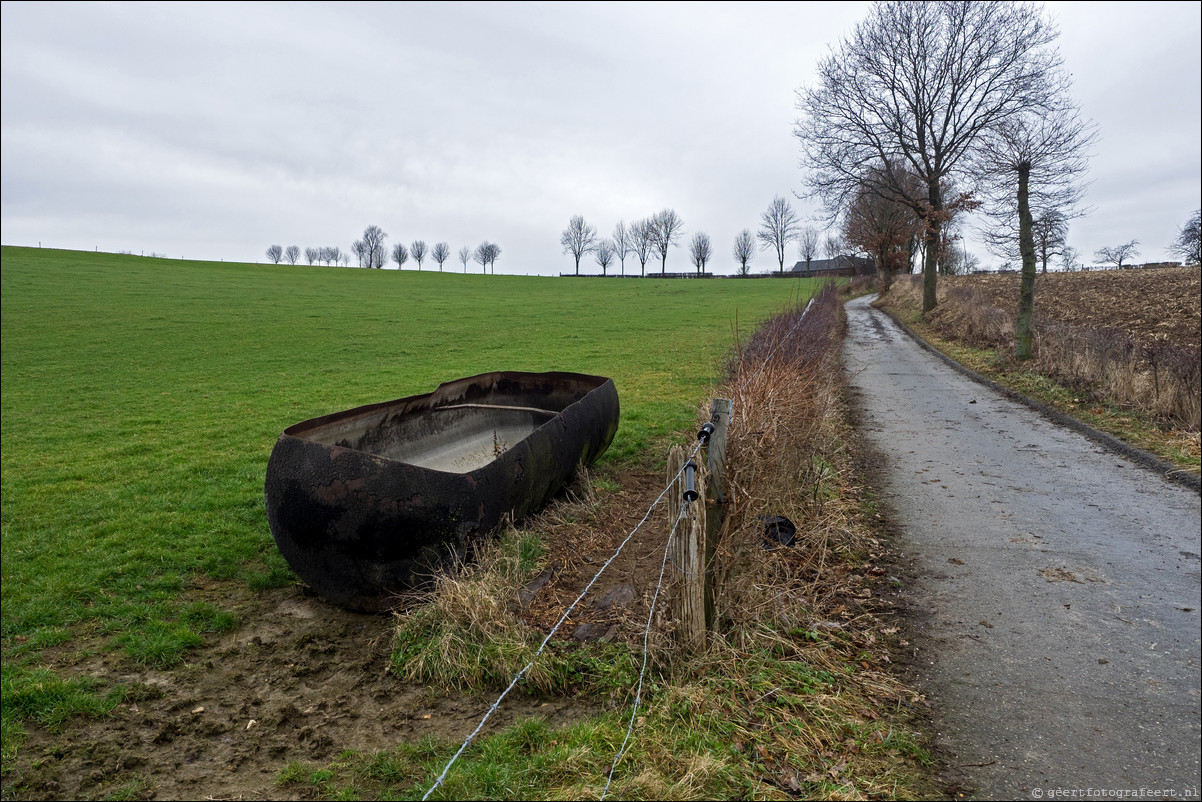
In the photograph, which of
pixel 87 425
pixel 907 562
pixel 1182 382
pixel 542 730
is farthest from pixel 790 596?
pixel 87 425

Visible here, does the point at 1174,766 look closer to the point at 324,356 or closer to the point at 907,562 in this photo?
the point at 907,562

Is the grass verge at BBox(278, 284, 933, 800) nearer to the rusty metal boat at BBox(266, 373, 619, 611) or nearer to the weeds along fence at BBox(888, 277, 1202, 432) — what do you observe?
the rusty metal boat at BBox(266, 373, 619, 611)

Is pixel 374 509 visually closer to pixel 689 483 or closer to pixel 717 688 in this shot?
pixel 689 483

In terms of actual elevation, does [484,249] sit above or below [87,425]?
above

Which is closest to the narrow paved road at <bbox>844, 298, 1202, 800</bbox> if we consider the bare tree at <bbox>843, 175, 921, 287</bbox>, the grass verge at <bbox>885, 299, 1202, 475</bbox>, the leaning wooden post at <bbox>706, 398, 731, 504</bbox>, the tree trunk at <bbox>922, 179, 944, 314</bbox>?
the grass verge at <bbox>885, 299, 1202, 475</bbox>

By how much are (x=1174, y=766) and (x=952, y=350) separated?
17.4 metres

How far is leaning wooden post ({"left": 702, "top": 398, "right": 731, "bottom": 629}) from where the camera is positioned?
3.69m

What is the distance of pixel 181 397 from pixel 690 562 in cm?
1310

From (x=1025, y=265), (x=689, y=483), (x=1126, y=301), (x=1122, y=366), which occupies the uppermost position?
(x=1025, y=265)

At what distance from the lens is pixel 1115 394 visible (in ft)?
33.9

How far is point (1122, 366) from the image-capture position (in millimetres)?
10594

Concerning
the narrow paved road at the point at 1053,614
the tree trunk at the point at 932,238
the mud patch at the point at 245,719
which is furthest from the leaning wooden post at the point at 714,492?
the tree trunk at the point at 932,238

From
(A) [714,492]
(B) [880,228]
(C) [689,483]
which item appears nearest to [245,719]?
(C) [689,483]

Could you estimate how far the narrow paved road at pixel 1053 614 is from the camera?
10.2 ft
